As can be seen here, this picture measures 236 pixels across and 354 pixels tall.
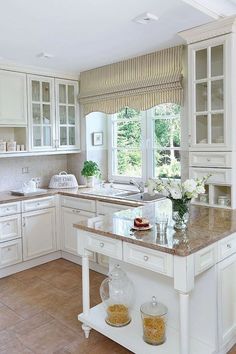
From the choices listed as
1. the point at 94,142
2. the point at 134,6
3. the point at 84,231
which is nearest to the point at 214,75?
the point at 134,6

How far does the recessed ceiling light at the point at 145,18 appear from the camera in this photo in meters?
2.42

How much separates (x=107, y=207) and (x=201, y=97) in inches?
56.4

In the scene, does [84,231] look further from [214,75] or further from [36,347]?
[214,75]

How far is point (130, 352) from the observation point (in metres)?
2.29

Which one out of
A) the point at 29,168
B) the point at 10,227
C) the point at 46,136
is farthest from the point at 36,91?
the point at 10,227

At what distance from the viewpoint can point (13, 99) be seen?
380 centimetres

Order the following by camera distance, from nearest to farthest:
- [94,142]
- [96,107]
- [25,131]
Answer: [25,131], [96,107], [94,142]

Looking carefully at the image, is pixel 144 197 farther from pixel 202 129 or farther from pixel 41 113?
pixel 41 113

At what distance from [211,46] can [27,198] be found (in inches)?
95.8

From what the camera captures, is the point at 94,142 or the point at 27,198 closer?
the point at 27,198

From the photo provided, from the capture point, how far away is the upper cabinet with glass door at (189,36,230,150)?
2.67m

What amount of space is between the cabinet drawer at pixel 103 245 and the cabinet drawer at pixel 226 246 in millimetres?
638

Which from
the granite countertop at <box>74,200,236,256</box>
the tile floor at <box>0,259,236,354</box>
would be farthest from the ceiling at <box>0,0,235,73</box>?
the tile floor at <box>0,259,236,354</box>

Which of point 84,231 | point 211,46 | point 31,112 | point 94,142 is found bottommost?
point 84,231
